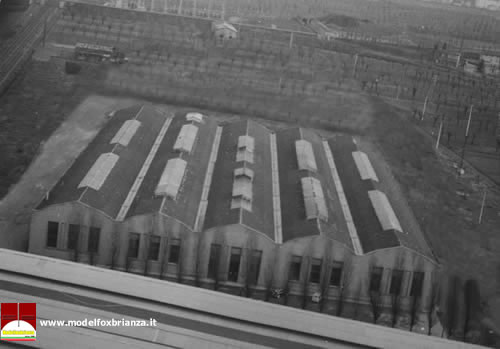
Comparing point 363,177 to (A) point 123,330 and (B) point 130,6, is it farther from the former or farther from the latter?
(B) point 130,6

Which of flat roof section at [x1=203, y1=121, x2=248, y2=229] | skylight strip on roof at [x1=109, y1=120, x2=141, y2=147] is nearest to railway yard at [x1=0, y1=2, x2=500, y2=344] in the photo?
skylight strip on roof at [x1=109, y1=120, x2=141, y2=147]

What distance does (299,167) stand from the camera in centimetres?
832

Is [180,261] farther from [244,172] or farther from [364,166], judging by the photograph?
[364,166]

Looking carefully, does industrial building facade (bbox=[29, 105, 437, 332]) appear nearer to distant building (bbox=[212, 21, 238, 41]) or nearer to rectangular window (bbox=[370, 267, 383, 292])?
rectangular window (bbox=[370, 267, 383, 292])

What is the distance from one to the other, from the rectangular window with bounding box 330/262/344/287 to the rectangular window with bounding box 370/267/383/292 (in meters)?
0.35

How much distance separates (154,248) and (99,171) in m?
1.45

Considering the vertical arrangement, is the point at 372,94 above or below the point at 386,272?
above

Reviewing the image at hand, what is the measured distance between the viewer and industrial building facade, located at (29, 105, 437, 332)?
6496 millimetres

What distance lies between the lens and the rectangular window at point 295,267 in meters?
6.56

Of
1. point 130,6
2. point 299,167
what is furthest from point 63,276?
point 130,6

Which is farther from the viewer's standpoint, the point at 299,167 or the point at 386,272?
the point at 299,167

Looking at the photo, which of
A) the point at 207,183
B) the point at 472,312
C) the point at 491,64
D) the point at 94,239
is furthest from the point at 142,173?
the point at 491,64

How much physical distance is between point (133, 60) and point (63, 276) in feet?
31.2

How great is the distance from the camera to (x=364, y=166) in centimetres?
870
